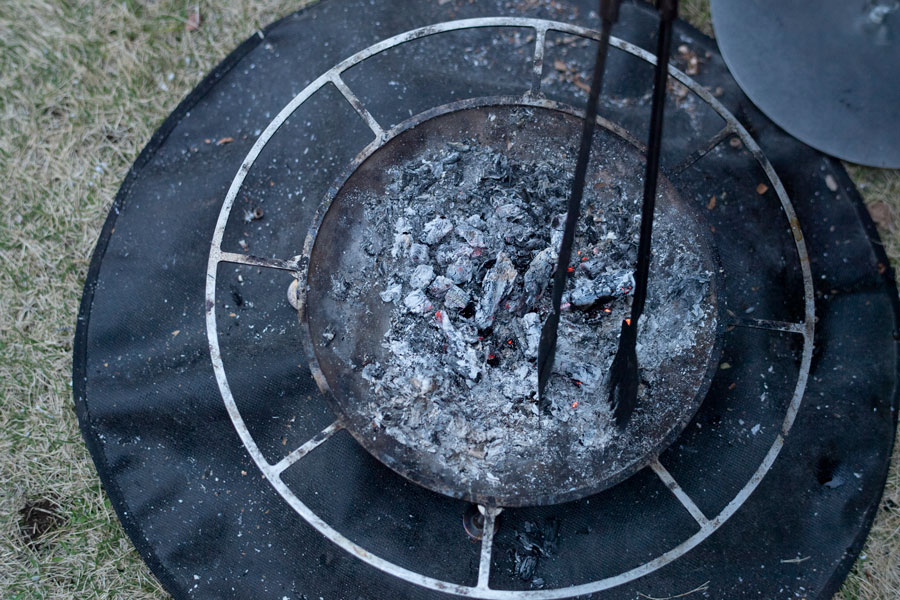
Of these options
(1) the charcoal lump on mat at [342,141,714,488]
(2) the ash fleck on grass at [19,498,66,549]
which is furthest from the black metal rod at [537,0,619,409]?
(2) the ash fleck on grass at [19,498,66,549]

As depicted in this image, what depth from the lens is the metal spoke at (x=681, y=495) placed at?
2.71 meters

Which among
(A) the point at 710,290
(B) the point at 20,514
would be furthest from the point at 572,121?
(B) the point at 20,514

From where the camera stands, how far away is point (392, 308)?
253 cm

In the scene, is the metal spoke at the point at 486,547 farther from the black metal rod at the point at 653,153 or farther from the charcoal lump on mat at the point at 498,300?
the black metal rod at the point at 653,153

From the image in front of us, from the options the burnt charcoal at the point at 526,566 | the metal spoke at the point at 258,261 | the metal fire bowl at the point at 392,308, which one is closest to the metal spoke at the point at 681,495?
the metal fire bowl at the point at 392,308

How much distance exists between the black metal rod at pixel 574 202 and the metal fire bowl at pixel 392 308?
0.34m

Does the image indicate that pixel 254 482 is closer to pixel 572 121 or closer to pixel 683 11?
pixel 572 121

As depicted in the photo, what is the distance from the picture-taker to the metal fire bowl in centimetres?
228

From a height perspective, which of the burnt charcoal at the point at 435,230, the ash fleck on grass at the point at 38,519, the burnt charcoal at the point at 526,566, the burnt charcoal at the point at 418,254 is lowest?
the burnt charcoal at the point at 526,566

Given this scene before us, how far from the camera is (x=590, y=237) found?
259 cm

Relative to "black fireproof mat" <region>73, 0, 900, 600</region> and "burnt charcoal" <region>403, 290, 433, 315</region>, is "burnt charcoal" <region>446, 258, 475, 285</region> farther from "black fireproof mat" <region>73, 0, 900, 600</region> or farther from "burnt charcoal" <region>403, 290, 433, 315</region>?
"black fireproof mat" <region>73, 0, 900, 600</region>

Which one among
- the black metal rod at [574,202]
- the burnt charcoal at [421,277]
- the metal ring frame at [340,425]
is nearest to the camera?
the black metal rod at [574,202]

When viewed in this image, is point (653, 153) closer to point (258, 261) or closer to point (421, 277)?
point (421, 277)

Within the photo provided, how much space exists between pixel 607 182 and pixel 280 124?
1.54 m
